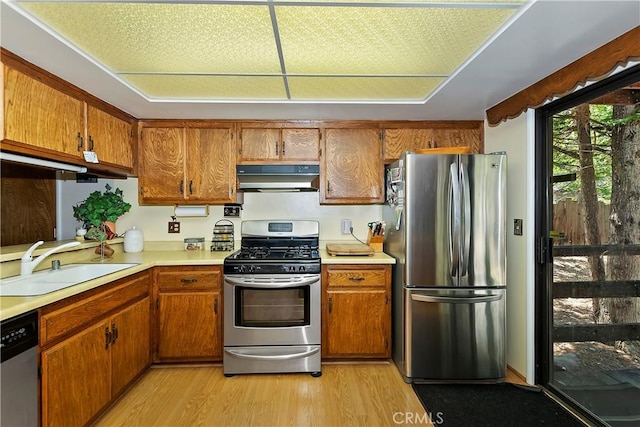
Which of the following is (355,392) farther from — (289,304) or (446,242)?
(446,242)

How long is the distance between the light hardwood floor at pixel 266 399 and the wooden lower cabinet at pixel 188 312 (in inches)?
7.2

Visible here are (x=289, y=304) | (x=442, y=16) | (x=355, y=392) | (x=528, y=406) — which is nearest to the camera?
(x=442, y=16)

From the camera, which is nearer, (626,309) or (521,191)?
(626,309)

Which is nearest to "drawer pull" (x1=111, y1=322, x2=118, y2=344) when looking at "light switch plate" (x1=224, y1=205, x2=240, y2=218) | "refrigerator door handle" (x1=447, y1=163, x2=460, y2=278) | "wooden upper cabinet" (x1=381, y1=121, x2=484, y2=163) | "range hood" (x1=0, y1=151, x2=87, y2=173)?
"range hood" (x1=0, y1=151, x2=87, y2=173)

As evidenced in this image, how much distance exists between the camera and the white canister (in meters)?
3.03

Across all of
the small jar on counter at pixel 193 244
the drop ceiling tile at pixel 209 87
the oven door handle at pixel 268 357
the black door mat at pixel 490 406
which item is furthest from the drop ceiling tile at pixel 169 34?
the black door mat at pixel 490 406

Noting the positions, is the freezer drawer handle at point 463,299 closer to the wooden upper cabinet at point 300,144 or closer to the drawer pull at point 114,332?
the wooden upper cabinet at point 300,144

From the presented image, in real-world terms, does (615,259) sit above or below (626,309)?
above

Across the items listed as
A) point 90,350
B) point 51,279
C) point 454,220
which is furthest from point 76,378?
point 454,220

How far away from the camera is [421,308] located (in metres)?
2.42

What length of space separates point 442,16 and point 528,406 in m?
2.41

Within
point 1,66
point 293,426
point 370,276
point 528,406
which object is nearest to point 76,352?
point 293,426

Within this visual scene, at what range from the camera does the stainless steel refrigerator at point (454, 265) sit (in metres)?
2.38

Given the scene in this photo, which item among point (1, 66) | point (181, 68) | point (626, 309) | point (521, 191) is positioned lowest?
point (626, 309)
